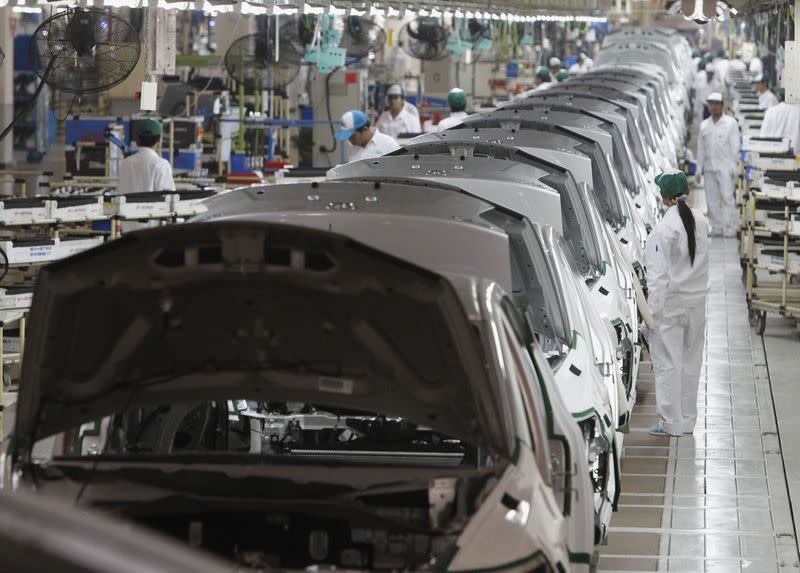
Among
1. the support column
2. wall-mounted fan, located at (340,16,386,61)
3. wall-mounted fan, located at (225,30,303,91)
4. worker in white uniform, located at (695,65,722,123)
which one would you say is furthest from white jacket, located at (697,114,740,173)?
worker in white uniform, located at (695,65,722,123)

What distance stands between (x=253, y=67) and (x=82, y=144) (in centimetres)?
236

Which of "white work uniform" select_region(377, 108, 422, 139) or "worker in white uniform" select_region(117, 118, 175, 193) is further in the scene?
"white work uniform" select_region(377, 108, 422, 139)

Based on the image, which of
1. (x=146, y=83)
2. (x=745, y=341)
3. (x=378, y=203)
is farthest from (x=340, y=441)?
(x=745, y=341)

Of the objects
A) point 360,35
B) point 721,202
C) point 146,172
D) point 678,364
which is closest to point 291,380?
point 678,364

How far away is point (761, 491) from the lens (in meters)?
7.62

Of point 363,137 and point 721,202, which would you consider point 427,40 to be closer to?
point 721,202

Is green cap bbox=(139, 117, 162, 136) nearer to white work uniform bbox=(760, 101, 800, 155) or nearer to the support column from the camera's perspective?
white work uniform bbox=(760, 101, 800, 155)

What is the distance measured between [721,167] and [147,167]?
846 cm

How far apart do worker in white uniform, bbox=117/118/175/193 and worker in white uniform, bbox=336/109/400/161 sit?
197 cm

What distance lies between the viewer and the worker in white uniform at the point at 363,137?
13.1 metres

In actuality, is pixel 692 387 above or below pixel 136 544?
below

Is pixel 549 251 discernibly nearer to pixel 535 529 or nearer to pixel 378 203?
pixel 378 203

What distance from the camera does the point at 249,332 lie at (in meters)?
4.11

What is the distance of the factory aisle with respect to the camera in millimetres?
6535
